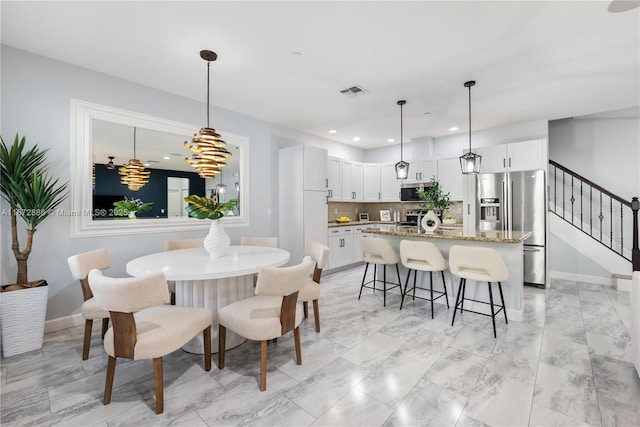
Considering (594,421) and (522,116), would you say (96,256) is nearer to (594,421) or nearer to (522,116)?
(594,421)

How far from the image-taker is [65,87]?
2910 mm

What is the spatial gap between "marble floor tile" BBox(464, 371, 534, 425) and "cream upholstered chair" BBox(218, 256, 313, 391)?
1237 millimetres

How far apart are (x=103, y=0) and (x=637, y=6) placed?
157 inches

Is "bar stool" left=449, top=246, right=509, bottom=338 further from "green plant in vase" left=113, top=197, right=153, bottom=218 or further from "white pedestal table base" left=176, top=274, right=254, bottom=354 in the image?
"green plant in vase" left=113, top=197, right=153, bottom=218

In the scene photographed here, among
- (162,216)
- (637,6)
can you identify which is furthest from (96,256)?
(637,6)

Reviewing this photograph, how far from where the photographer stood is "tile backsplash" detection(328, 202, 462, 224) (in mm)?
6277

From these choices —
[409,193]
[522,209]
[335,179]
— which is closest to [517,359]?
[522,209]

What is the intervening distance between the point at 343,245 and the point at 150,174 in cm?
353

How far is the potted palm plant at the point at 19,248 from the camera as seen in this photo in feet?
7.66

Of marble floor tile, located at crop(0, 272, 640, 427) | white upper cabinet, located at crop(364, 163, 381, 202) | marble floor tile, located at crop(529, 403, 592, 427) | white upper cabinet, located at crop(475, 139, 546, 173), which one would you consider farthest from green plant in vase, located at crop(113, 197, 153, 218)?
white upper cabinet, located at crop(475, 139, 546, 173)

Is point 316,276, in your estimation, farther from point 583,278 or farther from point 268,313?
point 583,278

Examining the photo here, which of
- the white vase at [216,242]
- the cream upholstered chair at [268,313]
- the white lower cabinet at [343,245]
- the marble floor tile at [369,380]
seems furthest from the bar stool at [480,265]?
the white lower cabinet at [343,245]

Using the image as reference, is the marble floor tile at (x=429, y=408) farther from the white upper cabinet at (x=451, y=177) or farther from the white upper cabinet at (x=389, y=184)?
the white upper cabinet at (x=389, y=184)

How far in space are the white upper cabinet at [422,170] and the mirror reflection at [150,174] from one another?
3.72 meters
